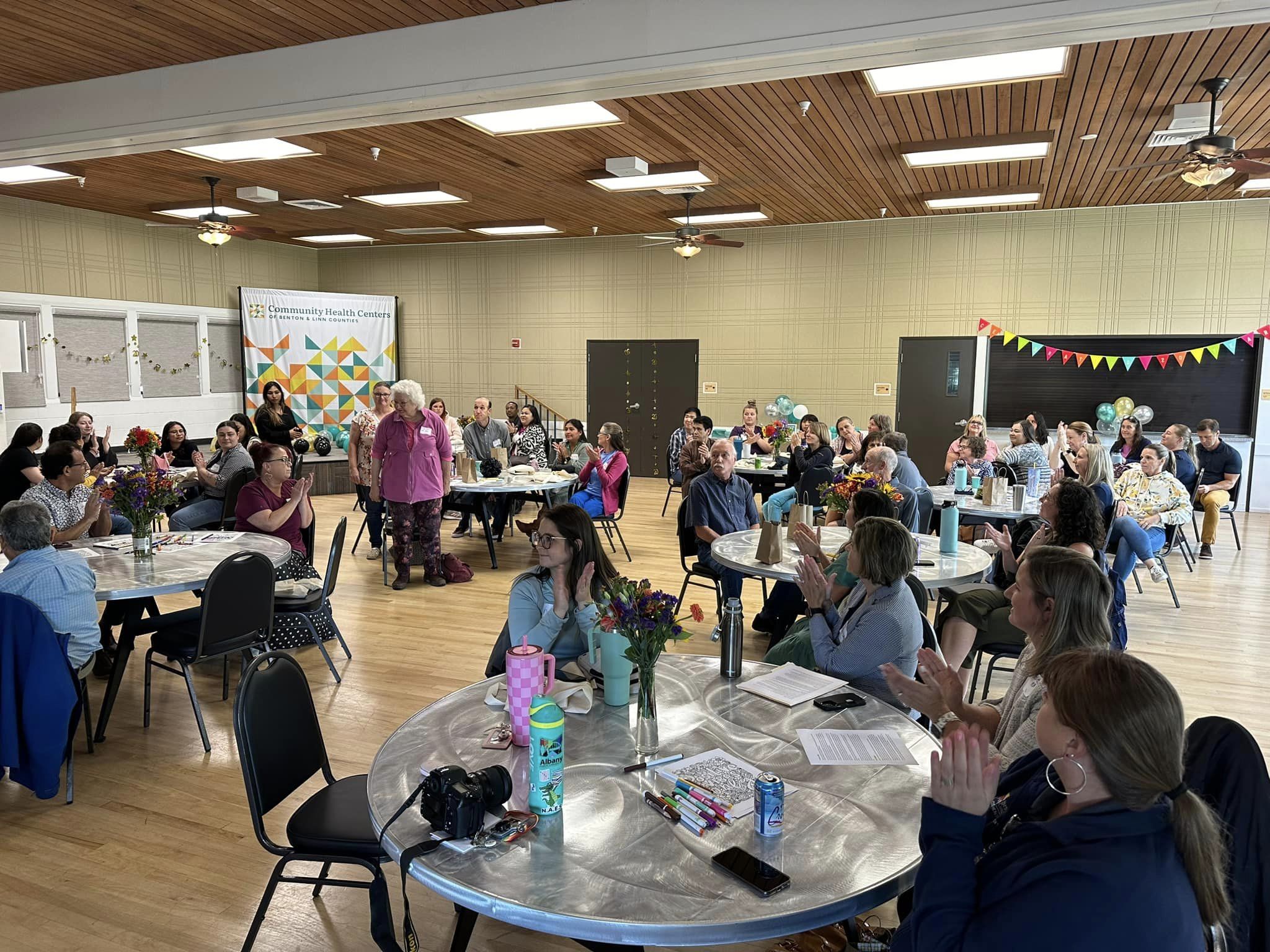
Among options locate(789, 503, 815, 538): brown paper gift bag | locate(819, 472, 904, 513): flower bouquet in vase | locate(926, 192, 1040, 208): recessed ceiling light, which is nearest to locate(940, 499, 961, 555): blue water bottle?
locate(819, 472, 904, 513): flower bouquet in vase

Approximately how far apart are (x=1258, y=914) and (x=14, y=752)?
3.92m

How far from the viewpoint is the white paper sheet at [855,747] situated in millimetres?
2221

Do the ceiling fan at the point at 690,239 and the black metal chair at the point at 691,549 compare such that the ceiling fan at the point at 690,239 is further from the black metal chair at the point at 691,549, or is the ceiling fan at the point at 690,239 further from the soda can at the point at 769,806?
the soda can at the point at 769,806

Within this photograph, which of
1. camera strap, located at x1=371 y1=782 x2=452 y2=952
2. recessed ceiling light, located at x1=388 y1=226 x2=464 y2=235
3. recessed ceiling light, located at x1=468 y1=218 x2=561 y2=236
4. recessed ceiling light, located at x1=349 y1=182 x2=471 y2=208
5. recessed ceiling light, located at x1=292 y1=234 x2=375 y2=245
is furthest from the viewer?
recessed ceiling light, located at x1=292 y1=234 x2=375 y2=245

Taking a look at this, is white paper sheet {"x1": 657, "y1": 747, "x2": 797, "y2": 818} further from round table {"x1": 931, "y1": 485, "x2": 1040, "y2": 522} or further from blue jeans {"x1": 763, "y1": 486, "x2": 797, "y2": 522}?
round table {"x1": 931, "y1": 485, "x2": 1040, "y2": 522}

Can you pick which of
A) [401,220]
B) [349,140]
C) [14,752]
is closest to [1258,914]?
[14,752]

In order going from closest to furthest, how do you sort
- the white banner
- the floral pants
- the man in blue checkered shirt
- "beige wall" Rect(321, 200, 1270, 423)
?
1. the man in blue checkered shirt
2. the floral pants
3. "beige wall" Rect(321, 200, 1270, 423)
4. the white banner

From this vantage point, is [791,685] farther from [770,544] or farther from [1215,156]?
[1215,156]

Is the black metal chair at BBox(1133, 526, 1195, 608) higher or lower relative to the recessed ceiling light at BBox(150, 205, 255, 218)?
lower

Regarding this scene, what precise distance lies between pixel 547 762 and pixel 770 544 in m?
2.73

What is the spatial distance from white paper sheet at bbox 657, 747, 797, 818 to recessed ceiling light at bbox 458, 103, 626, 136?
505cm

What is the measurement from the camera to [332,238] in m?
13.1

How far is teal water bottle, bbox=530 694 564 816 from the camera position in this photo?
1898mm

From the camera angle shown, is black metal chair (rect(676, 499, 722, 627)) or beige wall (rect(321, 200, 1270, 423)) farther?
beige wall (rect(321, 200, 1270, 423))
